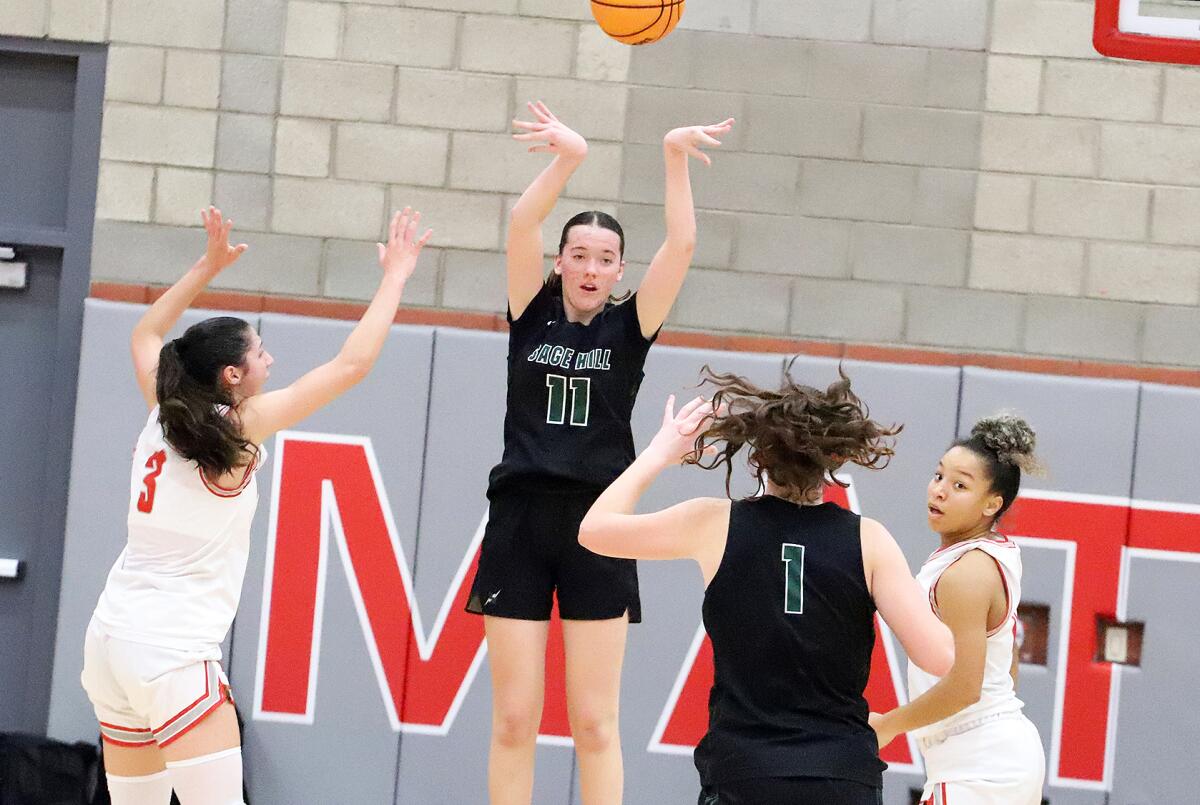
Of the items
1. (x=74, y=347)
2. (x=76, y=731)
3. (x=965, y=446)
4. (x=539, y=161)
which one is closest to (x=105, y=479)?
(x=74, y=347)

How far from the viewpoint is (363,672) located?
5.24 meters

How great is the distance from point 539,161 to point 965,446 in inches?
92.8

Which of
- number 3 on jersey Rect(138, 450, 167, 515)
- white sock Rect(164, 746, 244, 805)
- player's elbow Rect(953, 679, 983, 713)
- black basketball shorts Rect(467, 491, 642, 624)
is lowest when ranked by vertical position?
white sock Rect(164, 746, 244, 805)

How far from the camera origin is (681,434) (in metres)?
2.78

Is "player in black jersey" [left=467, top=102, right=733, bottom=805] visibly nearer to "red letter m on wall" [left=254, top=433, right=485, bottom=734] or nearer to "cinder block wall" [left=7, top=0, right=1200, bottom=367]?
"red letter m on wall" [left=254, top=433, right=485, bottom=734]

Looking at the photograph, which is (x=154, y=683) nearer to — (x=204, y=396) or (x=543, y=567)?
(x=204, y=396)

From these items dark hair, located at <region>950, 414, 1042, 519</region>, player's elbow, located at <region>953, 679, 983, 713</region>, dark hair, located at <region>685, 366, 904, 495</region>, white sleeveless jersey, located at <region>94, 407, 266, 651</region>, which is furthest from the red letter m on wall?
dark hair, located at <region>685, 366, 904, 495</region>

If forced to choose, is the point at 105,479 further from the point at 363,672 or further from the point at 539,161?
the point at 539,161

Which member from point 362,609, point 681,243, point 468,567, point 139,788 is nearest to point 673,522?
point 681,243

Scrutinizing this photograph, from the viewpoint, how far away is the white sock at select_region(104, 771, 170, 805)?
3508mm

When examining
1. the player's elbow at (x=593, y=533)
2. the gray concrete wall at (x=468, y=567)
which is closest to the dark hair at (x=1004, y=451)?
the player's elbow at (x=593, y=533)

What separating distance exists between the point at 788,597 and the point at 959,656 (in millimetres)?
779

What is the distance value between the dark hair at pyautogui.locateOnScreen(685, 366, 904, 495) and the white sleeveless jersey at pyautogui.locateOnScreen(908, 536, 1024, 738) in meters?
0.76

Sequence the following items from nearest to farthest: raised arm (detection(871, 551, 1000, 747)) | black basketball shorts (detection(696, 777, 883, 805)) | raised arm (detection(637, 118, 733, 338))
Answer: black basketball shorts (detection(696, 777, 883, 805))
raised arm (detection(871, 551, 1000, 747))
raised arm (detection(637, 118, 733, 338))
